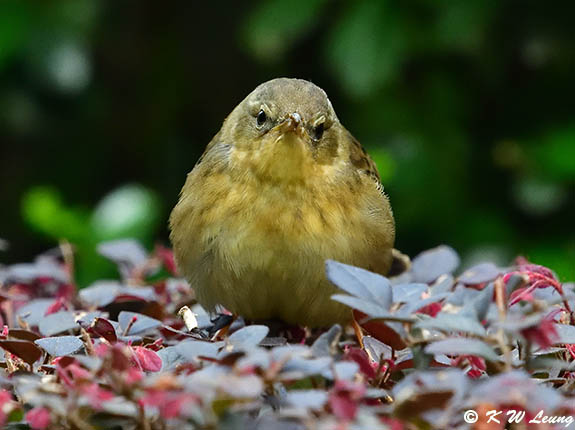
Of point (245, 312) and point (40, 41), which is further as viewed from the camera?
point (40, 41)

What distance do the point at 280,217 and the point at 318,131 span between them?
30 centimetres

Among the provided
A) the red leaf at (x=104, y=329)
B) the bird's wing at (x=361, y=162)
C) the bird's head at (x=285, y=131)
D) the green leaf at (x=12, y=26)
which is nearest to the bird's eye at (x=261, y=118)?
the bird's head at (x=285, y=131)

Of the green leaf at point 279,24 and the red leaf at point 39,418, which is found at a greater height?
the green leaf at point 279,24

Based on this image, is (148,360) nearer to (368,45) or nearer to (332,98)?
(368,45)

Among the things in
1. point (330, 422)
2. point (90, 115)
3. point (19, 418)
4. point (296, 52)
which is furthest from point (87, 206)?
point (330, 422)

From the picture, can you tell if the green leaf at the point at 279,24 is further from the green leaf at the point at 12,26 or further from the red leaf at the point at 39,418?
the red leaf at the point at 39,418

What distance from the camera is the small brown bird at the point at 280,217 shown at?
2.30 meters

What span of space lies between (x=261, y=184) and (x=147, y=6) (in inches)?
106

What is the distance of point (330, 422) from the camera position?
1.07m

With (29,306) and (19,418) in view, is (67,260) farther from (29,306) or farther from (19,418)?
(19,418)

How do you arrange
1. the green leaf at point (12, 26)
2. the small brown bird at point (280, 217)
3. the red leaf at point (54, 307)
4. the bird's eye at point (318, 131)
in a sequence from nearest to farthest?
1. the red leaf at point (54, 307)
2. the small brown bird at point (280, 217)
3. the bird's eye at point (318, 131)
4. the green leaf at point (12, 26)

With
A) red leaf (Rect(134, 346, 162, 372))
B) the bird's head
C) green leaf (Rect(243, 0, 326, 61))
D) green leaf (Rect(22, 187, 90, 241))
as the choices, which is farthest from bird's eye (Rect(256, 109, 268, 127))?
green leaf (Rect(243, 0, 326, 61))

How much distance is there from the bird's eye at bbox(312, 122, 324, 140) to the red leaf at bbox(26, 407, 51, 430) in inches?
56.8

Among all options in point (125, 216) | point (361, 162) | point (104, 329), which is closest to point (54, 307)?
point (104, 329)
